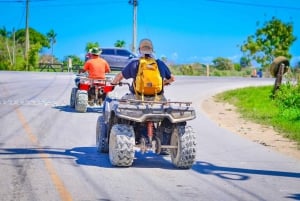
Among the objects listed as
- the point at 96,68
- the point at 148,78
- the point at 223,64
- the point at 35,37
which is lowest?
the point at 148,78

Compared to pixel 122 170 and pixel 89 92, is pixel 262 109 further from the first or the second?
pixel 122 170

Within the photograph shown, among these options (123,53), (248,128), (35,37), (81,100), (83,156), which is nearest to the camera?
(83,156)

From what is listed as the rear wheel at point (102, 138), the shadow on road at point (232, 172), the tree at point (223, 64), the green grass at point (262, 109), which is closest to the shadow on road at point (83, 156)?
the rear wheel at point (102, 138)

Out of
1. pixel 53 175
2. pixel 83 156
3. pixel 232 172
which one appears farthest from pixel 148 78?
pixel 53 175

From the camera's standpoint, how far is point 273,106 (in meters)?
24.3

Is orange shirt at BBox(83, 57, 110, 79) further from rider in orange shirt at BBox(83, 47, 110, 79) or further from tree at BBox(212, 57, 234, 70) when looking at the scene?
tree at BBox(212, 57, 234, 70)

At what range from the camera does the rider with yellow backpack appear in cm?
1074

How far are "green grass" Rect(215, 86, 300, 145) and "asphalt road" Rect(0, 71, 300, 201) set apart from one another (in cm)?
209

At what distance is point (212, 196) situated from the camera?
8.68 meters

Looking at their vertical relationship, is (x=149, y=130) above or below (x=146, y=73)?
below

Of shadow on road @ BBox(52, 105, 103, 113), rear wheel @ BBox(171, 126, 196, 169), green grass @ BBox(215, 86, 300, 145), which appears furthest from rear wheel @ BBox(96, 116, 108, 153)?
shadow on road @ BBox(52, 105, 103, 113)

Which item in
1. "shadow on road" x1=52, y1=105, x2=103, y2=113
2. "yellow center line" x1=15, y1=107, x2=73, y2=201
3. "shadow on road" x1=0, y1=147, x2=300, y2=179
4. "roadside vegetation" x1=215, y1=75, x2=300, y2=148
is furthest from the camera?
"shadow on road" x1=52, y1=105, x2=103, y2=113

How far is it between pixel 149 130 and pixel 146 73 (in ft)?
3.23

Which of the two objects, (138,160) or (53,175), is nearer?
(53,175)
